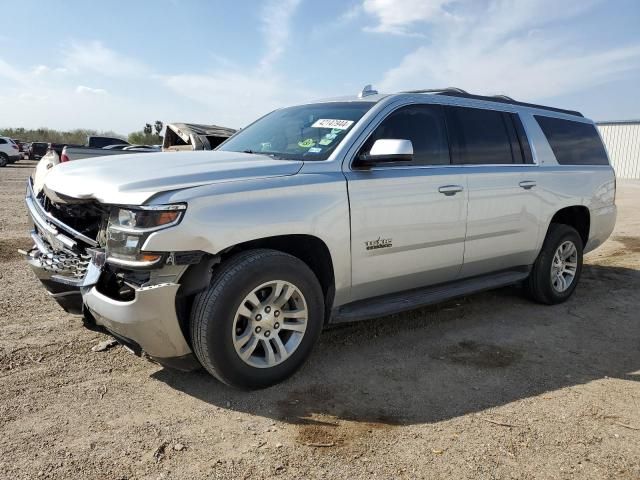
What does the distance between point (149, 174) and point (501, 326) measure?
3.30 m

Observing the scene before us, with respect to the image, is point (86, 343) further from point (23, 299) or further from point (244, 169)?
point (244, 169)

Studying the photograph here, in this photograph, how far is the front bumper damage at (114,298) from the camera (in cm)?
283

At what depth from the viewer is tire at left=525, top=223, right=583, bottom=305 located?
5.13 meters

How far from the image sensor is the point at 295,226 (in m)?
3.20

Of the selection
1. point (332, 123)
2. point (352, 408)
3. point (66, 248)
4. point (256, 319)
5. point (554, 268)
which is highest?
point (332, 123)

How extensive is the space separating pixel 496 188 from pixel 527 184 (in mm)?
483

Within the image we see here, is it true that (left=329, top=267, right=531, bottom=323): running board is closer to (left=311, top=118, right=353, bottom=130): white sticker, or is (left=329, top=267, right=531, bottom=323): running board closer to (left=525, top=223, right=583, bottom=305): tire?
(left=525, top=223, right=583, bottom=305): tire

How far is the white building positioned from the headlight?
32881 mm

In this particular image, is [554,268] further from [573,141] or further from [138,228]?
[138,228]

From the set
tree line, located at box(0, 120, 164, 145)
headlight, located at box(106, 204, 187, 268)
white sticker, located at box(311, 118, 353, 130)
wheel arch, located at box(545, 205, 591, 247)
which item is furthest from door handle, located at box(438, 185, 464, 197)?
tree line, located at box(0, 120, 164, 145)

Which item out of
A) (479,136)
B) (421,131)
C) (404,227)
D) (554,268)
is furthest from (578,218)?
(404,227)

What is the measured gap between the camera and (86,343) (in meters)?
3.89

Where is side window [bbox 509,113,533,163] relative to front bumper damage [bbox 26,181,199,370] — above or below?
above

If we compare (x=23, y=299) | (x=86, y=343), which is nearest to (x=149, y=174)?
(x=86, y=343)
